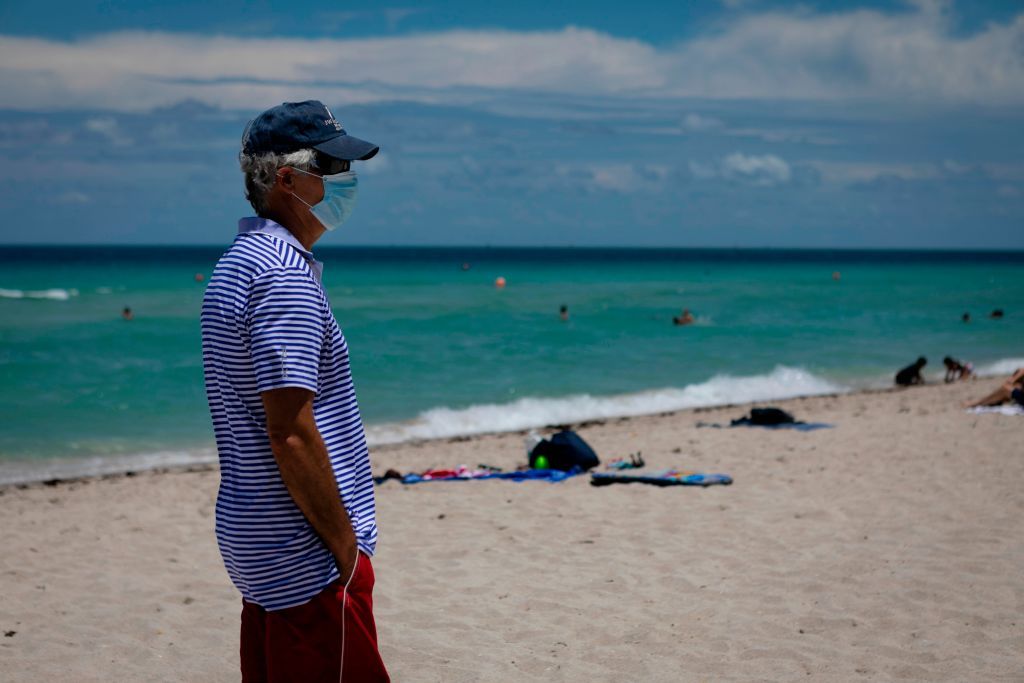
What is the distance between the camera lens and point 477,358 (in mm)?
22641

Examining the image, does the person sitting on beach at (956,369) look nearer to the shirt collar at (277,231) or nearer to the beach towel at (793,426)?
the beach towel at (793,426)

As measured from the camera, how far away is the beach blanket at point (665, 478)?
8281 millimetres

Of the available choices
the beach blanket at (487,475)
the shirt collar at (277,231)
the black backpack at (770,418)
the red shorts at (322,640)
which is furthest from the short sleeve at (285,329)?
the black backpack at (770,418)

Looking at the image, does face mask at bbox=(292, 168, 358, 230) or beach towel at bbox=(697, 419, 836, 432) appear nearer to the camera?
face mask at bbox=(292, 168, 358, 230)

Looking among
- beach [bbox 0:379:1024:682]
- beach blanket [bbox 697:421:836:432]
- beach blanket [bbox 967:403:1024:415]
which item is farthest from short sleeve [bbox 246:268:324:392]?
beach blanket [bbox 967:403:1024:415]

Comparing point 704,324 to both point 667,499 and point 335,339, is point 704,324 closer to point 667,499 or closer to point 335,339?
point 667,499

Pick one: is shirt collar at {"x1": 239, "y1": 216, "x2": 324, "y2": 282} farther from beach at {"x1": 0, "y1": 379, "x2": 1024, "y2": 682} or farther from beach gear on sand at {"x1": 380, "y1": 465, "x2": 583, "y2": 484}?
beach gear on sand at {"x1": 380, "y1": 465, "x2": 583, "y2": 484}

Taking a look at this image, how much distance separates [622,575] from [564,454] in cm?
357

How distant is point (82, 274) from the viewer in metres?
67.4

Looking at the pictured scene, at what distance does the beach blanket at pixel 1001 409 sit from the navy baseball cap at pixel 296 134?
35.1 ft

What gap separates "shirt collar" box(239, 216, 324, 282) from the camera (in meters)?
2.26

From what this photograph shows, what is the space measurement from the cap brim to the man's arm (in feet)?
1.99

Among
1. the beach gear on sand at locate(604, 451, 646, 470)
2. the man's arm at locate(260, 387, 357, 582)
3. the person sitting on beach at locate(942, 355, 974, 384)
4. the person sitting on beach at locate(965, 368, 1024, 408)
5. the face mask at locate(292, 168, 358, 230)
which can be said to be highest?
the face mask at locate(292, 168, 358, 230)

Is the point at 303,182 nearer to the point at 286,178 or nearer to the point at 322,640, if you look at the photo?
the point at 286,178
